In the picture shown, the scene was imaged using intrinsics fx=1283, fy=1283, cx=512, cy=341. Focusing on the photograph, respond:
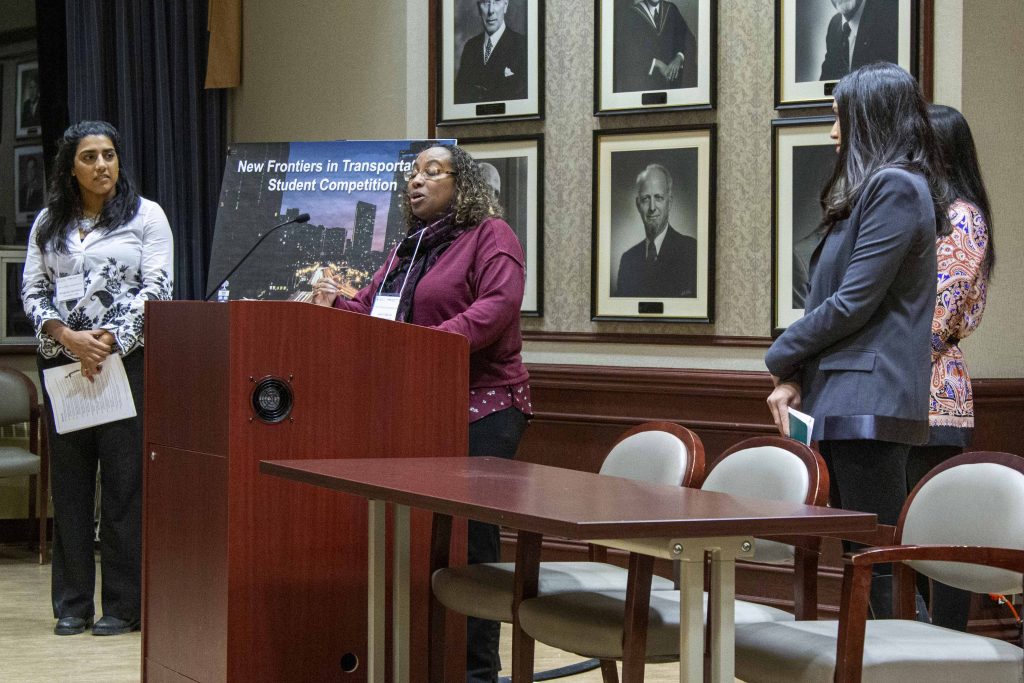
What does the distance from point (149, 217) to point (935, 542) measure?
10.0ft

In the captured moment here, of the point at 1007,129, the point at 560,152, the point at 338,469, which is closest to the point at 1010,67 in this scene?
the point at 1007,129

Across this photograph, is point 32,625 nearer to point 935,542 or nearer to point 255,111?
point 255,111

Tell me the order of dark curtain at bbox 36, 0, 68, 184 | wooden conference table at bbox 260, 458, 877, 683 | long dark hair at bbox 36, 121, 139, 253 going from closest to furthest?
1. wooden conference table at bbox 260, 458, 877, 683
2. long dark hair at bbox 36, 121, 139, 253
3. dark curtain at bbox 36, 0, 68, 184

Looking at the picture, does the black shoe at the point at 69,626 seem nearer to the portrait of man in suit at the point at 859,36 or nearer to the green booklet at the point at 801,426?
the green booklet at the point at 801,426

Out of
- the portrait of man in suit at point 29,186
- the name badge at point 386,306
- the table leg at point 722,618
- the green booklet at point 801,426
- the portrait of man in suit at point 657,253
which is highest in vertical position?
Result: the portrait of man in suit at point 29,186

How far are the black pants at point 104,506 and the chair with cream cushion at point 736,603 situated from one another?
6.91ft

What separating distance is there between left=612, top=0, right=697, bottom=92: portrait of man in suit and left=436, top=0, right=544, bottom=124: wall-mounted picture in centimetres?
36

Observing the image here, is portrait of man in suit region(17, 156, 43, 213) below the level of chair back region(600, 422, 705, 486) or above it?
above

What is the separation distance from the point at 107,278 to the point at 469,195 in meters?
1.54

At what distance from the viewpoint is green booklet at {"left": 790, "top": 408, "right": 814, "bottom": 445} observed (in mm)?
2808

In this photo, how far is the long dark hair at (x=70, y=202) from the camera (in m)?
4.50

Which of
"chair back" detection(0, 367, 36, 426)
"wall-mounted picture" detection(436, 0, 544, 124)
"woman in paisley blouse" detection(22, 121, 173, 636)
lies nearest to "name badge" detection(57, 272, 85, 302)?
"woman in paisley blouse" detection(22, 121, 173, 636)

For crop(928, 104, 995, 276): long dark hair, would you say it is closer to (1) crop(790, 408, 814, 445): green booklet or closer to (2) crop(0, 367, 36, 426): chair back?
(1) crop(790, 408, 814, 445): green booklet

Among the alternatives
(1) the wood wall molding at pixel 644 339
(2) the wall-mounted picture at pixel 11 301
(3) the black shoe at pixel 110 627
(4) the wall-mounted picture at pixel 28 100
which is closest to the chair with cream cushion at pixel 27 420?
(2) the wall-mounted picture at pixel 11 301
